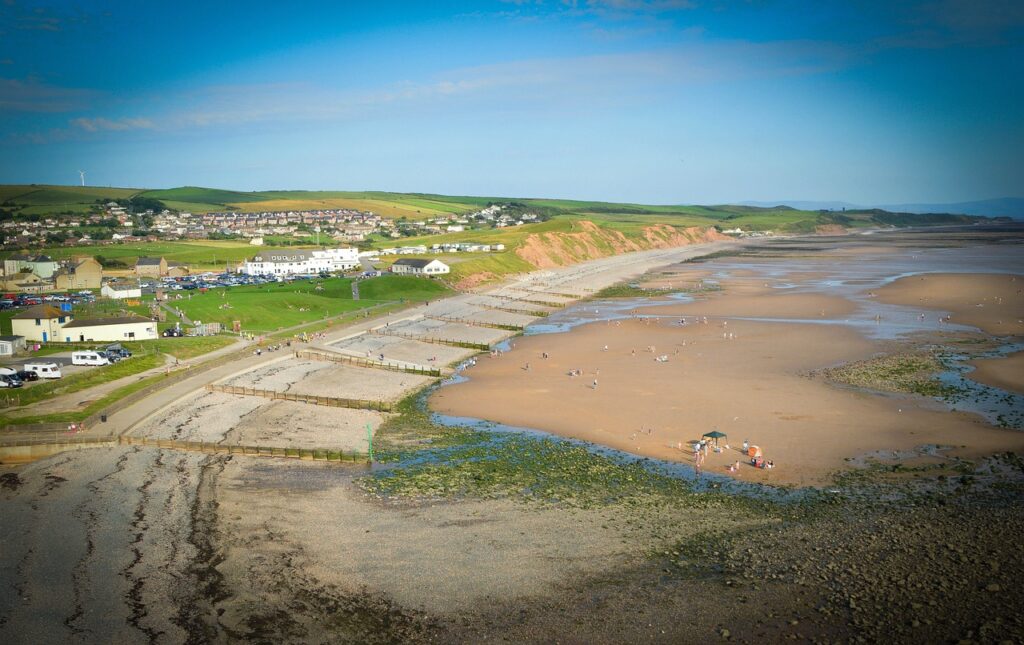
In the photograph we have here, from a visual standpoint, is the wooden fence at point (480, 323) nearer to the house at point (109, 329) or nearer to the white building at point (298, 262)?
Answer: the house at point (109, 329)

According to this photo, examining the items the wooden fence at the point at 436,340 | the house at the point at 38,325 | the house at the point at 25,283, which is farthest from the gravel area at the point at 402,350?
the house at the point at 25,283

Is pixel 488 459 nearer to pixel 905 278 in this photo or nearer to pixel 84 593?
pixel 84 593

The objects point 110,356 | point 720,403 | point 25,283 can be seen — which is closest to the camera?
point 720,403

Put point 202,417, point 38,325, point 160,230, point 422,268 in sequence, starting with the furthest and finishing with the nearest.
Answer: point 160,230, point 422,268, point 38,325, point 202,417

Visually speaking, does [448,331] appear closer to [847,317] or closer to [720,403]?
[720,403]

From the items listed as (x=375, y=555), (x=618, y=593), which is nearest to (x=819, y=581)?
(x=618, y=593)

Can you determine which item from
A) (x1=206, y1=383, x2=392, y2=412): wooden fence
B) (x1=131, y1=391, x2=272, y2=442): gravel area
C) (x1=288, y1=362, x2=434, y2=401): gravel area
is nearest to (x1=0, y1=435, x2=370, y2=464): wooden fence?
(x1=131, y1=391, x2=272, y2=442): gravel area

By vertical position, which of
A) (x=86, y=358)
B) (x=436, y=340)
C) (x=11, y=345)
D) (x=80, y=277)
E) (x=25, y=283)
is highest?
(x=80, y=277)

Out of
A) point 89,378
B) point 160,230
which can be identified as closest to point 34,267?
point 89,378

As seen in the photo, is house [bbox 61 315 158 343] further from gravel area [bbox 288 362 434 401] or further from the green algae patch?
the green algae patch

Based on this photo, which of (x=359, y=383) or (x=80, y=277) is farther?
(x=80, y=277)
